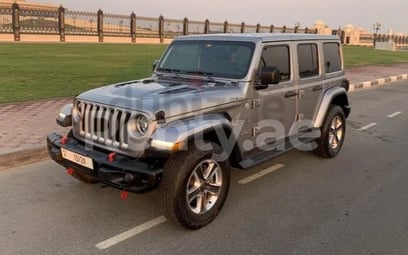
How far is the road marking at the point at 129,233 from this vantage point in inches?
146

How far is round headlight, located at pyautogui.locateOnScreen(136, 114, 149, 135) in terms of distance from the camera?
385 cm

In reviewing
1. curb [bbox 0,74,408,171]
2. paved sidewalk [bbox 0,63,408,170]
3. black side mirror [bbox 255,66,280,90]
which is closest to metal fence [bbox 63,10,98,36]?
paved sidewalk [bbox 0,63,408,170]

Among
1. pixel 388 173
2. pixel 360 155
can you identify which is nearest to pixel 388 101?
pixel 360 155

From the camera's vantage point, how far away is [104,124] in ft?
13.5

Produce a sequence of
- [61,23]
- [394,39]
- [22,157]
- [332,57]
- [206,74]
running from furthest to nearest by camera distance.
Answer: [394,39] < [61,23] < [332,57] < [22,157] < [206,74]

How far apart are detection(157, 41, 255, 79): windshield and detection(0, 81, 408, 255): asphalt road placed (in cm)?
142

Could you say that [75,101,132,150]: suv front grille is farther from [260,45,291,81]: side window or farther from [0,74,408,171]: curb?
[0,74,408,171]: curb

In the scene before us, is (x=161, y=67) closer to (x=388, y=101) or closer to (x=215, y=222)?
(x=215, y=222)

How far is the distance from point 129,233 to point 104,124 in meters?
1.06

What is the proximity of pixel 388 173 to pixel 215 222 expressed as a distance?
298 centimetres

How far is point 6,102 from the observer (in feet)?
30.0

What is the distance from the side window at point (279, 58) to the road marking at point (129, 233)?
6.95ft

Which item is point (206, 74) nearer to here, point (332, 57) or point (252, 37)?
point (252, 37)

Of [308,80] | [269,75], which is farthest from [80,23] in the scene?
[269,75]
